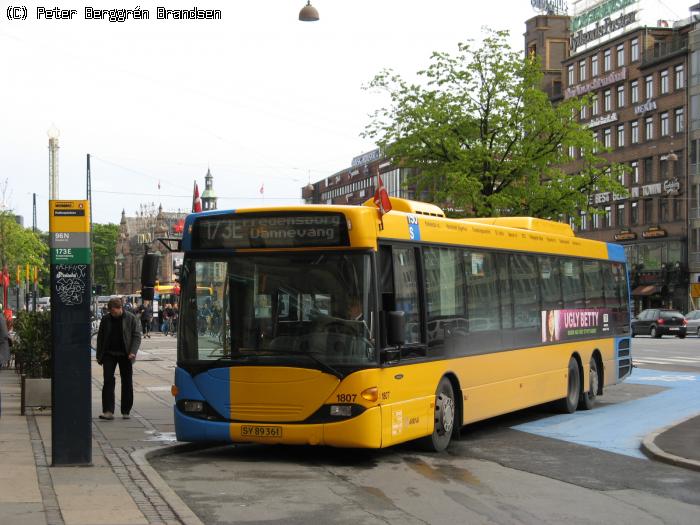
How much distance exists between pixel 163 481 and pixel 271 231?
3.14 meters

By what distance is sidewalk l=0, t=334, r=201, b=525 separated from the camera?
9.07 metres

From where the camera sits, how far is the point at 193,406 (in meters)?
13.0

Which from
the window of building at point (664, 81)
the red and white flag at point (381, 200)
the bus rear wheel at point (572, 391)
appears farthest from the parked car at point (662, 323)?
the red and white flag at point (381, 200)

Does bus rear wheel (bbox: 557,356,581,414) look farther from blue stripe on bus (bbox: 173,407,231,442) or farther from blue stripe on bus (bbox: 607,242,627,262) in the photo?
blue stripe on bus (bbox: 173,407,231,442)

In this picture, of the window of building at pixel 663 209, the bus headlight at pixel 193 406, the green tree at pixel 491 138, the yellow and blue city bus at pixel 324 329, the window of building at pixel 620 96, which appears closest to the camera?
A: the yellow and blue city bus at pixel 324 329

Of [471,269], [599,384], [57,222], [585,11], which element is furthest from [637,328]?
[57,222]

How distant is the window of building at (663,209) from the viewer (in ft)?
263

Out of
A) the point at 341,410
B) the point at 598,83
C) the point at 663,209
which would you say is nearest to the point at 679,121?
the point at 663,209

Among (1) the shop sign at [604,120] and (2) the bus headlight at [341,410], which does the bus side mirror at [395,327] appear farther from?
(1) the shop sign at [604,120]

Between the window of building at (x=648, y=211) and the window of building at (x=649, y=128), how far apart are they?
419 cm

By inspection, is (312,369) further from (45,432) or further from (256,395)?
(45,432)

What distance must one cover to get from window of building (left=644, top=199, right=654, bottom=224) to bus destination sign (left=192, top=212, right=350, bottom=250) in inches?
2825

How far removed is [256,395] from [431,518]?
3.59m

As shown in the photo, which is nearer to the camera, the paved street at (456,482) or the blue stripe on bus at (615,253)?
the paved street at (456,482)
